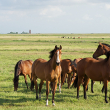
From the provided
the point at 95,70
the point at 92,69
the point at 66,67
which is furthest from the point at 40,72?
the point at 66,67

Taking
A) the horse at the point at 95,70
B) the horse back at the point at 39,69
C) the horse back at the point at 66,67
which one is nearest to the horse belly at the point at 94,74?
the horse at the point at 95,70

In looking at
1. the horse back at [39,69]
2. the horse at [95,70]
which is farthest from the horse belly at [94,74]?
the horse back at [39,69]

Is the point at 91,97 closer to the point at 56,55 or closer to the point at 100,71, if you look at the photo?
the point at 100,71

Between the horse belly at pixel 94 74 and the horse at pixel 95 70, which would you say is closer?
the horse at pixel 95 70

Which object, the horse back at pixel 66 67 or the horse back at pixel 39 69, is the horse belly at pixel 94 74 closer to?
the horse back at pixel 39 69

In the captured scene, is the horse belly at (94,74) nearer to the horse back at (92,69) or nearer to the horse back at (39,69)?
the horse back at (92,69)

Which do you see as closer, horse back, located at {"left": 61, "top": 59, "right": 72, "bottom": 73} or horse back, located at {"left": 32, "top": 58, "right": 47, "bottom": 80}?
horse back, located at {"left": 32, "top": 58, "right": 47, "bottom": 80}

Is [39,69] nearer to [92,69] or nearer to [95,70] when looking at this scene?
[92,69]

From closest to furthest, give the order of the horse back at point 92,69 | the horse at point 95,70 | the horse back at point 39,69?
1. the horse at point 95,70
2. the horse back at point 92,69
3. the horse back at point 39,69

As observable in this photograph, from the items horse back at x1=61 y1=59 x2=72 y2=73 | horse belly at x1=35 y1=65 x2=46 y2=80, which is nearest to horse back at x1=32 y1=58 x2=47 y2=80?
horse belly at x1=35 y1=65 x2=46 y2=80

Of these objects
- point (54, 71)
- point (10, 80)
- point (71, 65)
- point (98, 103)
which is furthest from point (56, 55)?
point (10, 80)

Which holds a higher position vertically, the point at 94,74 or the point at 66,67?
the point at 94,74

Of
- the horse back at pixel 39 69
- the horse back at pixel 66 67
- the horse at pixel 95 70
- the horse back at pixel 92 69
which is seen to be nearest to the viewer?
the horse at pixel 95 70

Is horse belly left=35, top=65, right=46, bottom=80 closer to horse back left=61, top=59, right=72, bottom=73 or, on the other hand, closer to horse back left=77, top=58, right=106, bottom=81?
horse back left=77, top=58, right=106, bottom=81
